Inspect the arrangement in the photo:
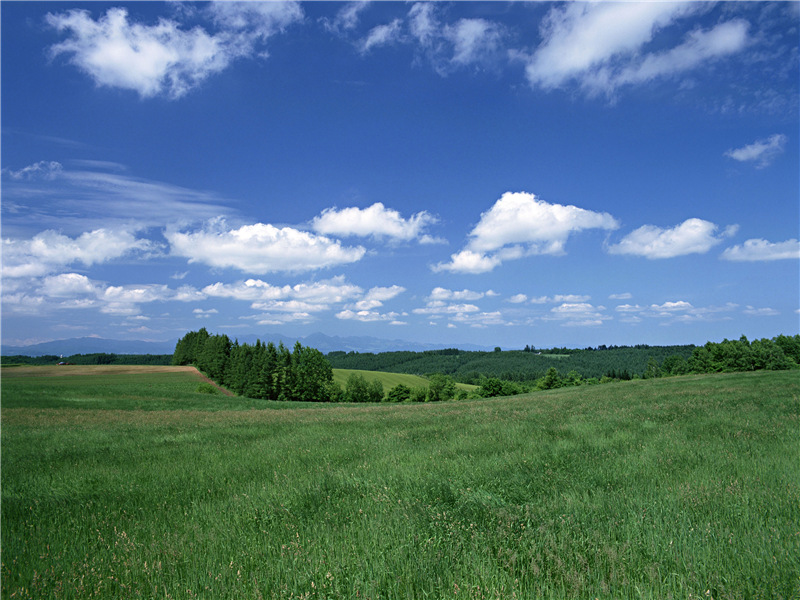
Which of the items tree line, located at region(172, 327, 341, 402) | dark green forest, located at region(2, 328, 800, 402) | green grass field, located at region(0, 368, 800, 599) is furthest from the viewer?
dark green forest, located at region(2, 328, 800, 402)

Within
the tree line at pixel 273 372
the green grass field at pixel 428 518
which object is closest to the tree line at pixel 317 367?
the tree line at pixel 273 372

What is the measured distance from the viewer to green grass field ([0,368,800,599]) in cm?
365

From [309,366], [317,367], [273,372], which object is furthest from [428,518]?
[317,367]

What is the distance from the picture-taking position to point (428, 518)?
5047 mm

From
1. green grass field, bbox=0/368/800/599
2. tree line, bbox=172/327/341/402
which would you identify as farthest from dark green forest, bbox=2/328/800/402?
green grass field, bbox=0/368/800/599

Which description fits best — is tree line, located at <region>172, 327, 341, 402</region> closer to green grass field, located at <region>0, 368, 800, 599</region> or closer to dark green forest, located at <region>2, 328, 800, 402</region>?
dark green forest, located at <region>2, 328, 800, 402</region>

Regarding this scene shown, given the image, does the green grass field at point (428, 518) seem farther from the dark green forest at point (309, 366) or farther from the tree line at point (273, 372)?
the dark green forest at point (309, 366)

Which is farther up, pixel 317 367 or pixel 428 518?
pixel 428 518

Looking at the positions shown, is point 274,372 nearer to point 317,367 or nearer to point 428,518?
point 317,367

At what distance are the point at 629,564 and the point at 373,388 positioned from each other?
95.0 metres

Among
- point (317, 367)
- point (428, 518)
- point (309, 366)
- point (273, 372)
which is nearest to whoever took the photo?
point (428, 518)

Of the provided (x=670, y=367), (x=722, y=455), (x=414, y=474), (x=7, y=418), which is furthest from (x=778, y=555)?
(x=670, y=367)

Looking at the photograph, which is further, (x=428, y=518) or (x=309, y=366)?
(x=309, y=366)

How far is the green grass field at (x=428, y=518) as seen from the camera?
144 inches
